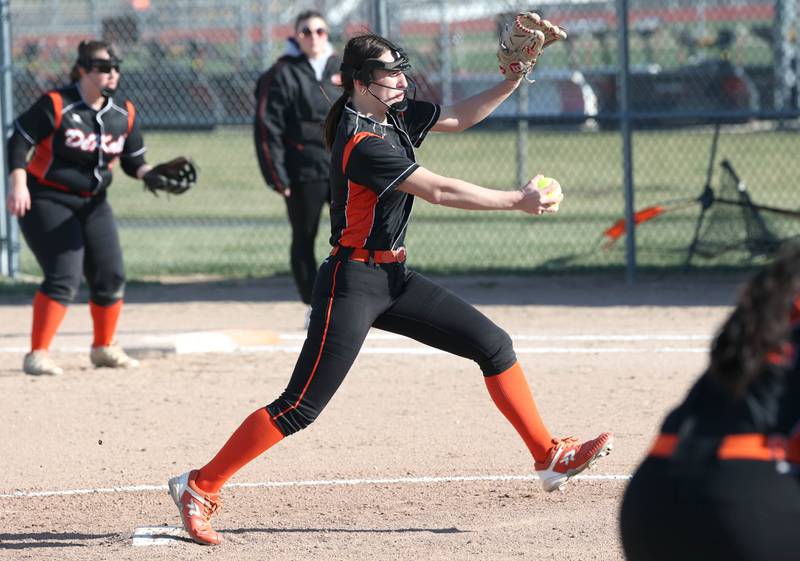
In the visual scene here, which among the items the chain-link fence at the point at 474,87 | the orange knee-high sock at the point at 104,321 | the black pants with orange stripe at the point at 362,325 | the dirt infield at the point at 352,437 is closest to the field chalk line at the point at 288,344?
the dirt infield at the point at 352,437

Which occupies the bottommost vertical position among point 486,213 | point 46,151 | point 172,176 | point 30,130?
point 486,213

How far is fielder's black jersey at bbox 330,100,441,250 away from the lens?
459 cm

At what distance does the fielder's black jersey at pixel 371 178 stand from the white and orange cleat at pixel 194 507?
1.05 metres

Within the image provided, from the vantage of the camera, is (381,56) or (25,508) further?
(25,508)

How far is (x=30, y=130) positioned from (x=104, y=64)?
0.59 m

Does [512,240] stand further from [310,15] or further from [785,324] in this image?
[785,324]

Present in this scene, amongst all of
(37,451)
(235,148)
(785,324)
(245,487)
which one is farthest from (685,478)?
(235,148)

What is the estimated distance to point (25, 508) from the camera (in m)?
5.39

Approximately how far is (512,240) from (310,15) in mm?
4637

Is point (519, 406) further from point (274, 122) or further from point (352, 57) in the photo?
point (274, 122)

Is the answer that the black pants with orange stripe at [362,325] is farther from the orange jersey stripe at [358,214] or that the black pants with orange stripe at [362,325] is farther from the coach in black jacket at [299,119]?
the coach in black jacket at [299,119]

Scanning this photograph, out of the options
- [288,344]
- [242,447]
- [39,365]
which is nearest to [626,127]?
[288,344]

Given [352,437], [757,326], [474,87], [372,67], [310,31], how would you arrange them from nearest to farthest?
Result: [757,326] → [372,67] → [352,437] → [310,31] → [474,87]

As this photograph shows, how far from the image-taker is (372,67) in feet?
15.5
